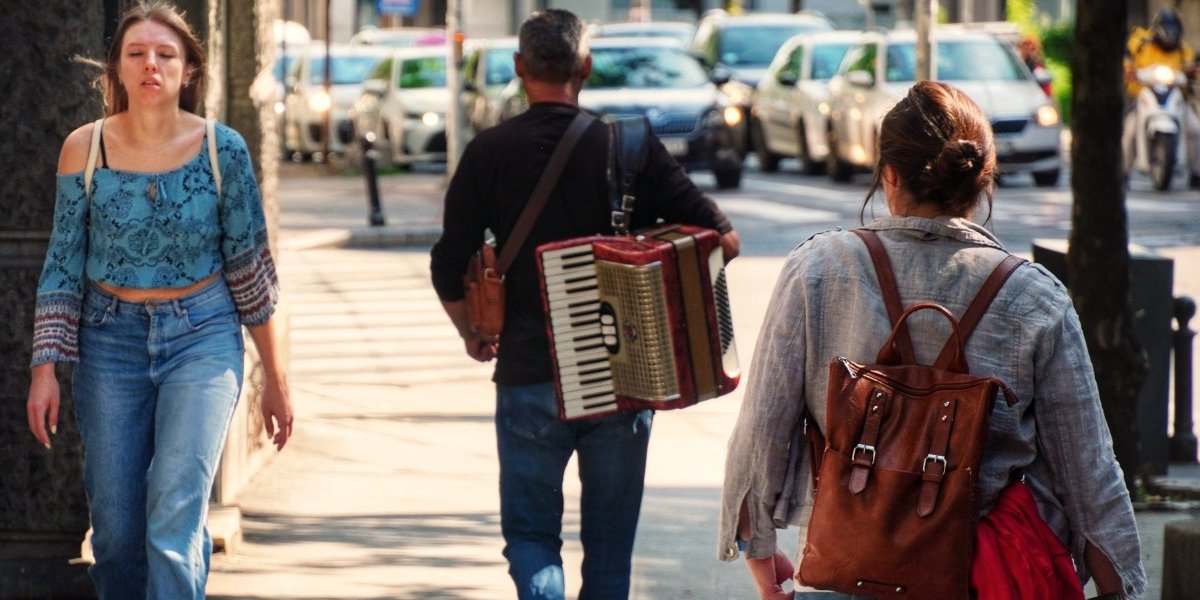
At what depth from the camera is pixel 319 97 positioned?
28844mm

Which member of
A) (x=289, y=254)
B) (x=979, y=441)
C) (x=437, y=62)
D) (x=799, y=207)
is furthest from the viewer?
Result: (x=437, y=62)

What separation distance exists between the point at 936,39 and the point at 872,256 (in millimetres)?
19558

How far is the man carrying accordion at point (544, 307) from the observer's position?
182 inches

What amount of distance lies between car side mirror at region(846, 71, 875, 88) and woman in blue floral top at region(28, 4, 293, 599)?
57.7ft

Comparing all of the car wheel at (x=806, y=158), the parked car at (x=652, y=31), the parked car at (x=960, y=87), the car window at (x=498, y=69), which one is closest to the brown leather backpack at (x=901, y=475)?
the parked car at (x=960, y=87)

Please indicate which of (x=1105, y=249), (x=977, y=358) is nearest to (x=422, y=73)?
(x=1105, y=249)

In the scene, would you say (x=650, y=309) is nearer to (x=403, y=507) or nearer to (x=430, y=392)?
(x=403, y=507)

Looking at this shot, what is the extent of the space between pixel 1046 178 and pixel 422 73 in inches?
363

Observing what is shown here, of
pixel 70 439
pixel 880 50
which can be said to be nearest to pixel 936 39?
pixel 880 50

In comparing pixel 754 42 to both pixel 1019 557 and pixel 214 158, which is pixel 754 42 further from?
pixel 1019 557

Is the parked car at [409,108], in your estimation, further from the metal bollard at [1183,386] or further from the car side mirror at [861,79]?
the metal bollard at [1183,386]

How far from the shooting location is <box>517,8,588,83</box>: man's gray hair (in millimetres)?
4727

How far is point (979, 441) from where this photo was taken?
3059mm

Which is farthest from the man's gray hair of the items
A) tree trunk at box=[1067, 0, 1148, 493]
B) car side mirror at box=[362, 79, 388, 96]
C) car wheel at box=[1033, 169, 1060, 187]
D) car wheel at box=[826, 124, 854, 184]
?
car side mirror at box=[362, 79, 388, 96]
